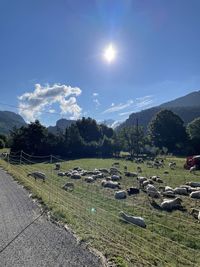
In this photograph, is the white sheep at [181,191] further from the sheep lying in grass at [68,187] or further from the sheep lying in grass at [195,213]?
the sheep lying in grass at [68,187]

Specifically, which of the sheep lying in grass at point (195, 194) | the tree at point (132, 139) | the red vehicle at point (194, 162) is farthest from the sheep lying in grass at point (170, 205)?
the tree at point (132, 139)

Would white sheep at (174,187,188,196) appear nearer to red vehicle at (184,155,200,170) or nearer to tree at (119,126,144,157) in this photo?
red vehicle at (184,155,200,170)

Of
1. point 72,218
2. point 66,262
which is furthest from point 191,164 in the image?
point 66,262

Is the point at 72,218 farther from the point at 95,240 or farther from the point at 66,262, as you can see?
the point at 66,262

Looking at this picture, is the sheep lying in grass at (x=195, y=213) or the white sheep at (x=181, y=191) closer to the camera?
the sheep lying in grass at (x=195, y=213)

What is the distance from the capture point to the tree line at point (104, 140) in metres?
70.9

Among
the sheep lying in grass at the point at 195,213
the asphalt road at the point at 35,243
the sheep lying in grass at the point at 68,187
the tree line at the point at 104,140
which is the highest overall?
the tree line at the point at 104,140

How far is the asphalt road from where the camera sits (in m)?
9.13

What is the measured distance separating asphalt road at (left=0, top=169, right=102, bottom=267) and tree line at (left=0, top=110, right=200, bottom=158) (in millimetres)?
55020

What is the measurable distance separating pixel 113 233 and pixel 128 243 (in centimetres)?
117

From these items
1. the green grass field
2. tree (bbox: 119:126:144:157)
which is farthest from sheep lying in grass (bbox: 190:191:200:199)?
tree (bbox: 119:126:144:157)

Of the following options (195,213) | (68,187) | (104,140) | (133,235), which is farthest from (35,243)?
(104,140)

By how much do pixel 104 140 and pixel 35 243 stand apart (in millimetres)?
77376

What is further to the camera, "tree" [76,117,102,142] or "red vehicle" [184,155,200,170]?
"tree" [76,117,102,142]
